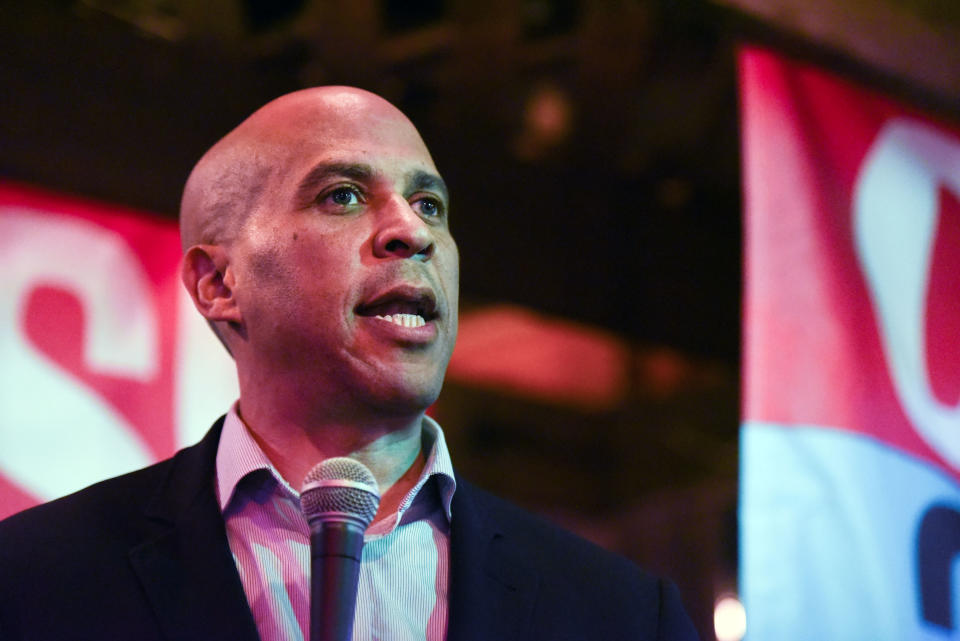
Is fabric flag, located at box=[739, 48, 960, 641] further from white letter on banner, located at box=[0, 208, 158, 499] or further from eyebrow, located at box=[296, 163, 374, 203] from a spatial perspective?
white letter on banner, located at box=[0, 208, 158, 499]

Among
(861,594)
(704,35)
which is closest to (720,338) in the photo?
(704,35)

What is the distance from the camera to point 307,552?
5.57 feet

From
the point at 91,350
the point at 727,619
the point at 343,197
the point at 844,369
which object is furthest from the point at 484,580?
the point at 727,619

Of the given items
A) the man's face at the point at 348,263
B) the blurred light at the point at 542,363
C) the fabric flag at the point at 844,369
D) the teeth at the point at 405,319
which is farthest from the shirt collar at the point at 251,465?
the blurred light at the point at 542,363

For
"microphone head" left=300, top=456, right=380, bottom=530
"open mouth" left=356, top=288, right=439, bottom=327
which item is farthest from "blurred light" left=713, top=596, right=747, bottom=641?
"microphone head" left=300, top=456, right=380, bottom=530

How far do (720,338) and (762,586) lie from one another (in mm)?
1967

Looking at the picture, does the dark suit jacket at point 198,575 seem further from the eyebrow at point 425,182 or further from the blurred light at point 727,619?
the blurred light at point 727,619

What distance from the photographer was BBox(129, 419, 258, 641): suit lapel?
1.55m

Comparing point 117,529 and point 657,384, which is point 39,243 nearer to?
point 117,529

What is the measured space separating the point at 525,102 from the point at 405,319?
8.97 feet

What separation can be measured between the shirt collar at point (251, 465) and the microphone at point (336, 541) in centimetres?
39

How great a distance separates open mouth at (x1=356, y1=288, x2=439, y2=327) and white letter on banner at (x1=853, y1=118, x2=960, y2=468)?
146 cm

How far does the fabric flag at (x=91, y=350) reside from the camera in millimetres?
2850

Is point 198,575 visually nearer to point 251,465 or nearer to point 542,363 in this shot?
point 251,465
